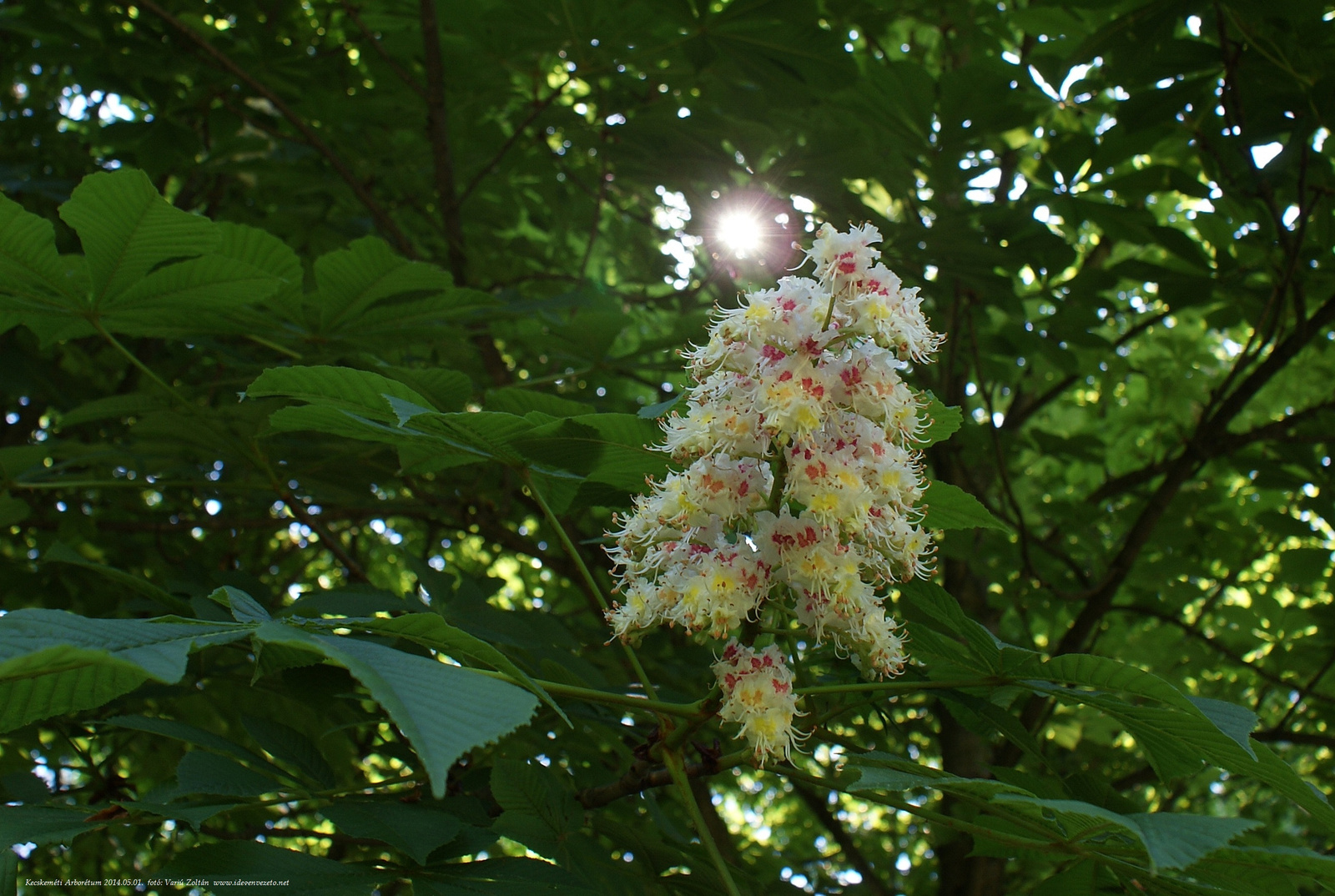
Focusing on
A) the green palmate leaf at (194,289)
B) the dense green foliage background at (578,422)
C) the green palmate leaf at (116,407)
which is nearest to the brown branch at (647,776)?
the dense green foliage background at (578,422)

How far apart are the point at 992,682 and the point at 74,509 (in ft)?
10.5

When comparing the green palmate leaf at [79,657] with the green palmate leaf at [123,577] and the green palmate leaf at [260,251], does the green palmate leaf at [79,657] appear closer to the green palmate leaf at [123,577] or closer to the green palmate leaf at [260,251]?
the green palmate leaf at [123,577]

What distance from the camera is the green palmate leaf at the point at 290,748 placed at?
1.69 m

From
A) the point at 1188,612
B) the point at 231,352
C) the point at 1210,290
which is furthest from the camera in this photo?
the point at 1188,612

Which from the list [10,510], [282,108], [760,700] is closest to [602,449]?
[760,700]

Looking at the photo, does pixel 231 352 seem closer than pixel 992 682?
No

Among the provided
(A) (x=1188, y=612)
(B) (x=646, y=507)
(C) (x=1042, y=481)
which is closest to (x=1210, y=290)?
(C) (x=1042, y=481)

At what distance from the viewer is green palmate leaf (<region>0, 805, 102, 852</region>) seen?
49.5 inches

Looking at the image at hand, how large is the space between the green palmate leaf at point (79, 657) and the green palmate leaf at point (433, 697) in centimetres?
10

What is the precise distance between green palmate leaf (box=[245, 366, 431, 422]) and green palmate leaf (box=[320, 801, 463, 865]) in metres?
0.63

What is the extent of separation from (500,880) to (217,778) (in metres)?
0.47

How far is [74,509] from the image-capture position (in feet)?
10.9

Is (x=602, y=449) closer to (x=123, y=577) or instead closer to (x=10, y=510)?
(x=123, y=577)

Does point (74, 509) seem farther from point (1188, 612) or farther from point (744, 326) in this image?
point (1188, 612)
